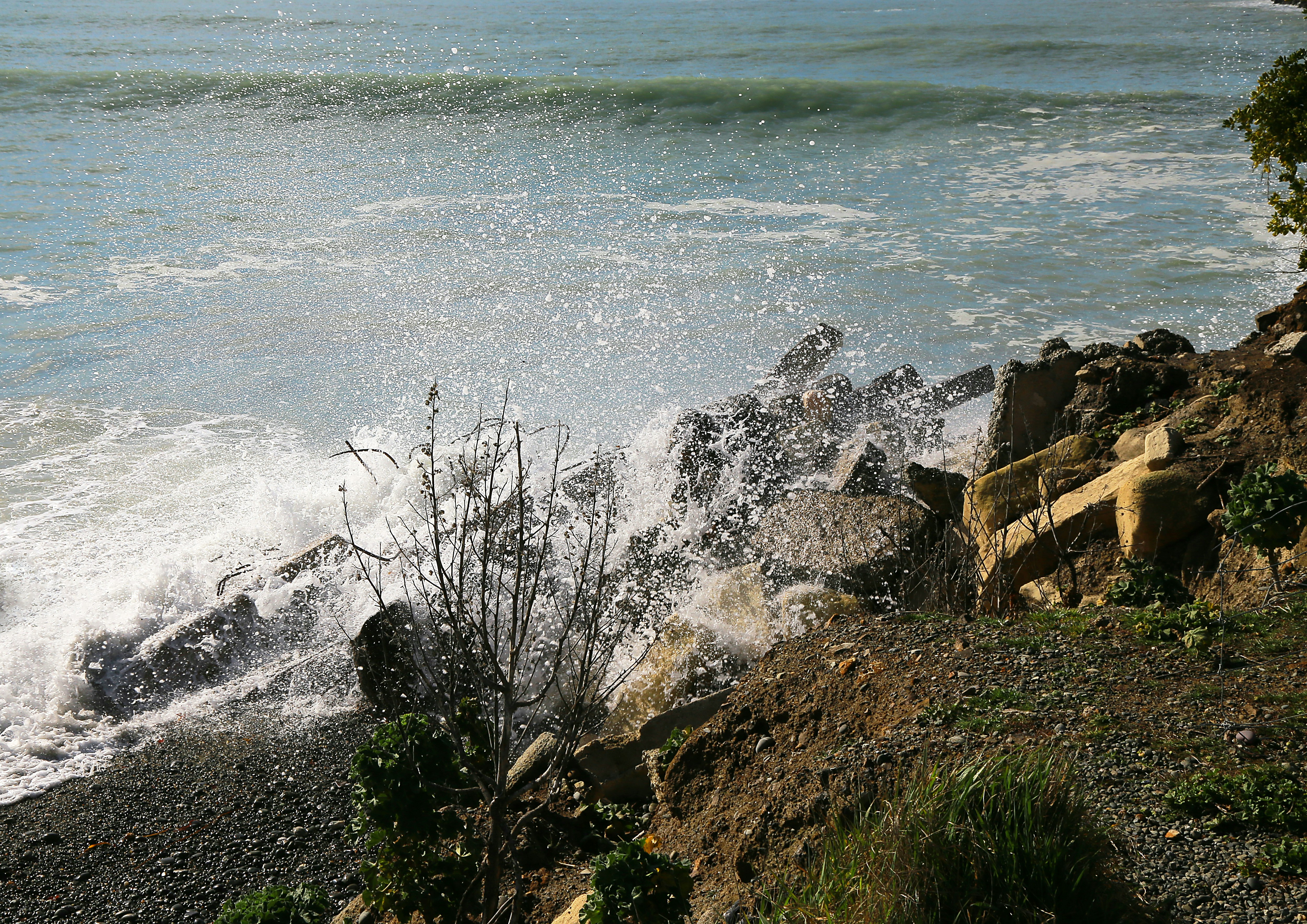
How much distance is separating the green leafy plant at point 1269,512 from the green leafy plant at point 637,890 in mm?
3321

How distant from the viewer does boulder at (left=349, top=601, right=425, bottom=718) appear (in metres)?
6.02

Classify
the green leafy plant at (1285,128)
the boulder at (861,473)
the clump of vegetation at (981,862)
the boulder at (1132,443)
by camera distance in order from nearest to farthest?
the clump of vegetation at (981,862)
the boulder at (1132,443)
the green leafy plant at (1285,128)
the boulder at (861,473)

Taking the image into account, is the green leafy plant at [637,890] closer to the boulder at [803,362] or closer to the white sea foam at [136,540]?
the white sea foam at [136,540]

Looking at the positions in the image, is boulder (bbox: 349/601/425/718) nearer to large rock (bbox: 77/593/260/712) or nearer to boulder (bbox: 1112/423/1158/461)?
large rock (bbox: 77/593/260/712)

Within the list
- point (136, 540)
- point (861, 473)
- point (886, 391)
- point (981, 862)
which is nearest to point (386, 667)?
point (136, 540)

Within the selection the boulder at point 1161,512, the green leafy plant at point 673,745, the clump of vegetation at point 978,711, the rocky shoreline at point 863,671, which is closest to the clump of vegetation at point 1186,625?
the rocky shoreline at point 863,671

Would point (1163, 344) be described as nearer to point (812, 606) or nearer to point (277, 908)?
point (812, 606)

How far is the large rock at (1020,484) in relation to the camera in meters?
6.07

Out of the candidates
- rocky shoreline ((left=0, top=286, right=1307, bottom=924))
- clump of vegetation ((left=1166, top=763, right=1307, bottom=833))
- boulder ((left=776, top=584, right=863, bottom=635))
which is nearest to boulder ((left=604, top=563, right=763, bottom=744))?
rocky shoreline ((left=0, top=286, right=1307, bottom=924))

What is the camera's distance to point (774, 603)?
610 centimetres

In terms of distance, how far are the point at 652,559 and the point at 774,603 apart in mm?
1281

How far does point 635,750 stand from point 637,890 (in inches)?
77.5

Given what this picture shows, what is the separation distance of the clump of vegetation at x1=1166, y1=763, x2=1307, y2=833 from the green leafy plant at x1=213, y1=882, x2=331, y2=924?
116 inches

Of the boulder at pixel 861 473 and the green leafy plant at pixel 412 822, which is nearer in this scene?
the green leafy plant at pixel 412 822
